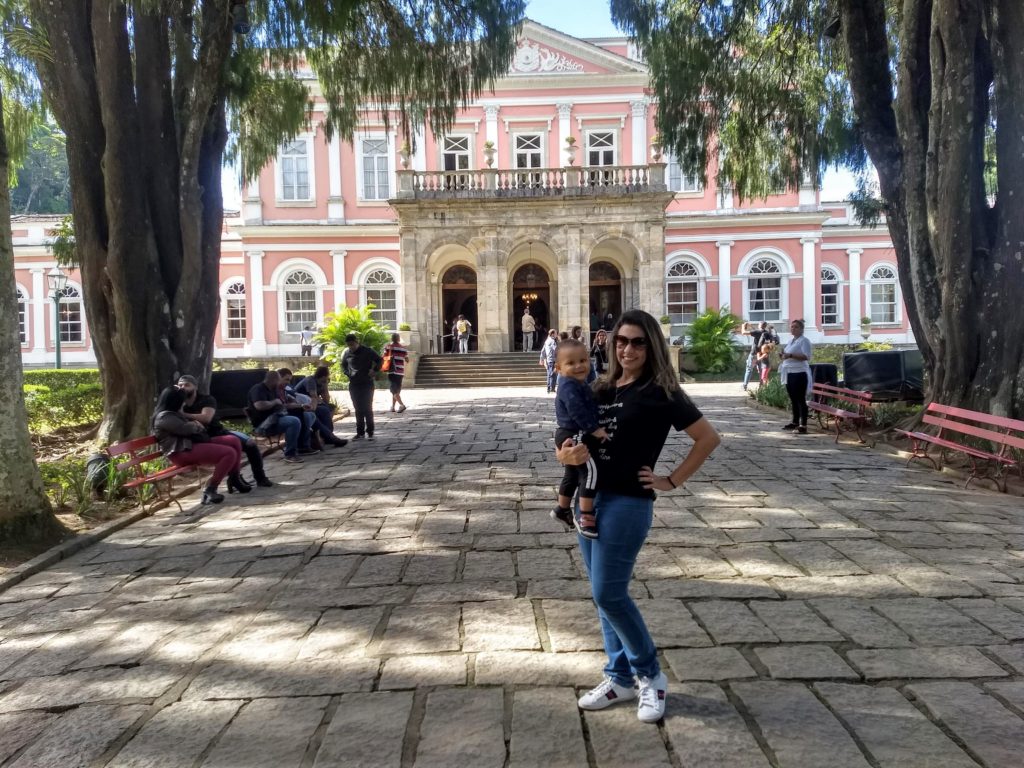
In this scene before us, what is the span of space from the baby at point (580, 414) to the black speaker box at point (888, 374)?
1097 cm

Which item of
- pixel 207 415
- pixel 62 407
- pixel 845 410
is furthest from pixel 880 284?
pixel 207 415

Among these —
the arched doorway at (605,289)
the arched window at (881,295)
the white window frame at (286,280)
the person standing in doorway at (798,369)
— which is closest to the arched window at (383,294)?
the white window frame at (286,280)

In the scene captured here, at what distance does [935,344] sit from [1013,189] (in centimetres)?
190

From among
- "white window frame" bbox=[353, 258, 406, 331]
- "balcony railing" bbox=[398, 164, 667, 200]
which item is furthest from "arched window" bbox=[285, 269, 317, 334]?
"balcony railing" bbox=[398, 164, 667, 200]

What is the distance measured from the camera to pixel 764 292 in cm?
2866

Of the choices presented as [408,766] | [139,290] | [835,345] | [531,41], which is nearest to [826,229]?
[835,345]

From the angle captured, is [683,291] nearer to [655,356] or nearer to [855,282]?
[855,282]

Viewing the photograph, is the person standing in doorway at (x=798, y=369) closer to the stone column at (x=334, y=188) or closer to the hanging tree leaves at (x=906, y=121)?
the hanging tree leaves at (x=906, y=121)

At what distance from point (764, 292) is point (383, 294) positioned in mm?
14053

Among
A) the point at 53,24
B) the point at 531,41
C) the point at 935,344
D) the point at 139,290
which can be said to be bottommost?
the point at 935,344

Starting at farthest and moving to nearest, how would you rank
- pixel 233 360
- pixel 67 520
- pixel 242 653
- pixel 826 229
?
1. pixel 826 229
2. pixel 233 360
3. pixel 67 520
4. pixel 242 653

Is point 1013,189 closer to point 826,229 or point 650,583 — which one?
point 650,583

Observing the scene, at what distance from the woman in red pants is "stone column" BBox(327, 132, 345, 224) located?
73.0ft

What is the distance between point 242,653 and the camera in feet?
11.8
